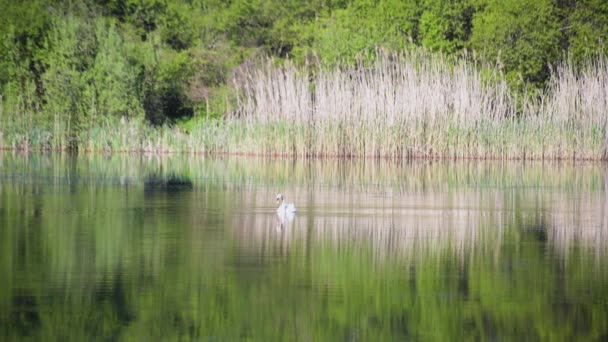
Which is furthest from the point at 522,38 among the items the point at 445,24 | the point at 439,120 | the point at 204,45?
the point at 204,45

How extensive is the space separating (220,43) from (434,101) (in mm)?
17476

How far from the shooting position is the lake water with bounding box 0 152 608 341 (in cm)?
812

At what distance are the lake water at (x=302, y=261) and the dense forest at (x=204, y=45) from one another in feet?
51.0

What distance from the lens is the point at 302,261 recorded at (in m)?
10.8

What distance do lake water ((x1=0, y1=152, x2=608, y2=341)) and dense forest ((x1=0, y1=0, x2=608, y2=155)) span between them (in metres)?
15.5

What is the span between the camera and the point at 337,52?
38781mm

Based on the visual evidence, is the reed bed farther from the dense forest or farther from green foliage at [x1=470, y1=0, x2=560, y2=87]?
green foliage at [x1=470, y1=0, x2=560, y2=87]

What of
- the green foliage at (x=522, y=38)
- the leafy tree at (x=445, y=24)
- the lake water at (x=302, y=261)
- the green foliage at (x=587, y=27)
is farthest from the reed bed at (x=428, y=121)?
the green foliage at (x=587, y=27)

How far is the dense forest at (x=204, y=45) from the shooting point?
35625 mm

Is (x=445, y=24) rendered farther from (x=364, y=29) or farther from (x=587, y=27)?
(x=587, y=27)

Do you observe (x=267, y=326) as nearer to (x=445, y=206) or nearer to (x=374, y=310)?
(x=374, y=310)

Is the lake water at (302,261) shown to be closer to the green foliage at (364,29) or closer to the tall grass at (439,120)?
the tall grass at (439,120)

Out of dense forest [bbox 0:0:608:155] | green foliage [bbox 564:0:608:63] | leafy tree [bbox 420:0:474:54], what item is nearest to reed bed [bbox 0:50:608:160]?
dense forest [bbox 0:0:608:155]

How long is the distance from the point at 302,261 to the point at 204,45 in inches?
1342
